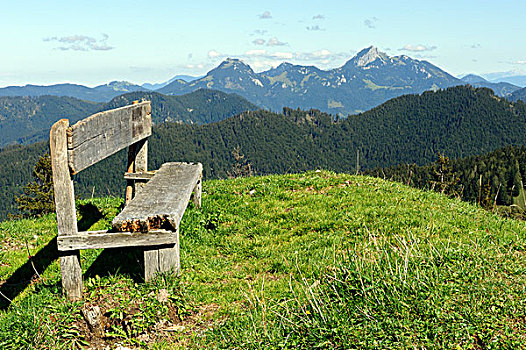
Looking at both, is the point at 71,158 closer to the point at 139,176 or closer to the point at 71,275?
the point at 71,275

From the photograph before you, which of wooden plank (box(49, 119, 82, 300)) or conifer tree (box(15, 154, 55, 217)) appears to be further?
conifer tree (box(15, 154, 55, 217))

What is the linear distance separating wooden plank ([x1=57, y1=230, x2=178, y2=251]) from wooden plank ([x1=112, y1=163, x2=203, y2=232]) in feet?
0.34

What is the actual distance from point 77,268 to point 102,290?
474 millimetres

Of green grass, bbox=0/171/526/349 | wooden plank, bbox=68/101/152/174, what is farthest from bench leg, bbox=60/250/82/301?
wooden plank, bbox=68/101/152/174

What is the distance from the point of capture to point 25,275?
7.12 metres

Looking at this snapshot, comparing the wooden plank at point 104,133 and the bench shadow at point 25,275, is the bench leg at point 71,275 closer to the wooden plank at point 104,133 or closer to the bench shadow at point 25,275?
the bench shadow at point 25,275

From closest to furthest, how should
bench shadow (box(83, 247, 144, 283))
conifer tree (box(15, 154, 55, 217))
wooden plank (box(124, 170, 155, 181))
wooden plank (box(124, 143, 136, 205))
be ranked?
bench shadow (box(83, 247, 144, 283))
wooden plank (box(124, 170, 155, 181))
wooden plank (box(124, 143, 136, 205))
conifer tree (box(15, 154, 55, 217))

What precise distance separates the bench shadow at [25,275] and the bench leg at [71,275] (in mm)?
763

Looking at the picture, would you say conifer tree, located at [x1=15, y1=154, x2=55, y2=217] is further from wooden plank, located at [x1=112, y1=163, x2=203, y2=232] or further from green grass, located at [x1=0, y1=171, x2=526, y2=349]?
wooden plank, located at [x1=112, y1=163, x2=203, y2=232]

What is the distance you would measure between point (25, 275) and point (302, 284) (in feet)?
17.1

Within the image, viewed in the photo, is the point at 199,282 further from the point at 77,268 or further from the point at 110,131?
the point at 110,131

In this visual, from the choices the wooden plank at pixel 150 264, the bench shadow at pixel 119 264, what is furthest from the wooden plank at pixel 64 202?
the wooden plank at pixel 150 264

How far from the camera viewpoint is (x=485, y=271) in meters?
4.75

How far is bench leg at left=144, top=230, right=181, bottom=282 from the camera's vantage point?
573 centimetres
